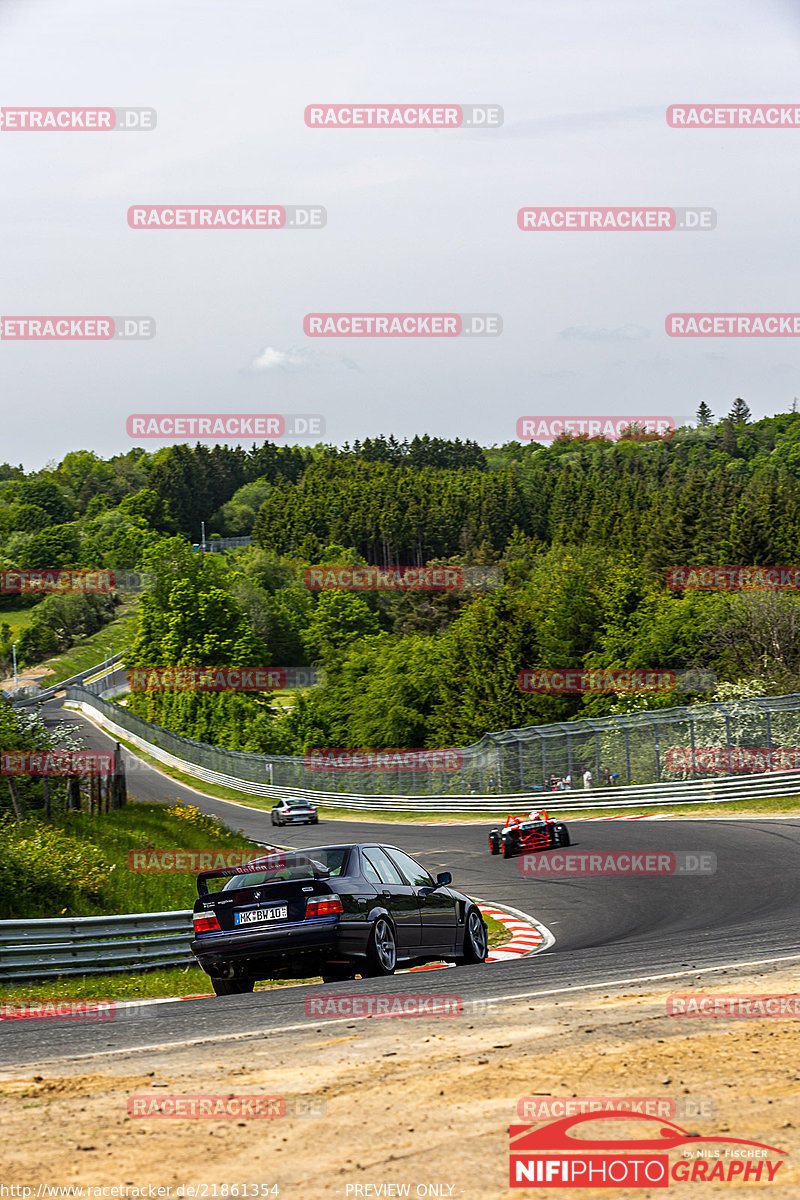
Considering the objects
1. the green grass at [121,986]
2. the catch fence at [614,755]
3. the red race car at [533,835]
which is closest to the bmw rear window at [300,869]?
the green grass at [121,986]

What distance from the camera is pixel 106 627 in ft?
507

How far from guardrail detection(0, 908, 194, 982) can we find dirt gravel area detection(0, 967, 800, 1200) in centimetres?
531

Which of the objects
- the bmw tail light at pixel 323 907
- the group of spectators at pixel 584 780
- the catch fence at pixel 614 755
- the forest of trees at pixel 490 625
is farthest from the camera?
the forest of trees at pixel 490 625

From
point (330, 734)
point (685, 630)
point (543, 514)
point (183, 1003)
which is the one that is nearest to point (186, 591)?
point (330, 734)

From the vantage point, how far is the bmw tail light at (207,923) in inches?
441

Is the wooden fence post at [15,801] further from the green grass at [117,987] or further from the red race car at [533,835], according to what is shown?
the red race car at [533,835]

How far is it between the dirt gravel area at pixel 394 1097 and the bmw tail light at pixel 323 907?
7.53 ft

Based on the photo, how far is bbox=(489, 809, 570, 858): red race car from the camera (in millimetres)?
28031

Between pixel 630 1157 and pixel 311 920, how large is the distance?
19.7ft

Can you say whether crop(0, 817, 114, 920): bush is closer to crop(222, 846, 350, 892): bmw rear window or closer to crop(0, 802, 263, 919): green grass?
crop(0, 802, 263, 919): green grass

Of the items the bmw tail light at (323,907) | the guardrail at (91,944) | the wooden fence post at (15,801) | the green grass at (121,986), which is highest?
the bmw tail light at (323,907)

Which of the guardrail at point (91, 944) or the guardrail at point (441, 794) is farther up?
the guardrail at point (91, 944)

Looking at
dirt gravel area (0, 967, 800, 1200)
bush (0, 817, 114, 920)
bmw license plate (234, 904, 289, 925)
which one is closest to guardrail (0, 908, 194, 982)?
bush (0, 817, 114, 920)

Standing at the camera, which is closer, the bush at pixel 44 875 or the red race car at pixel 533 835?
the bush at pixel 44 875
